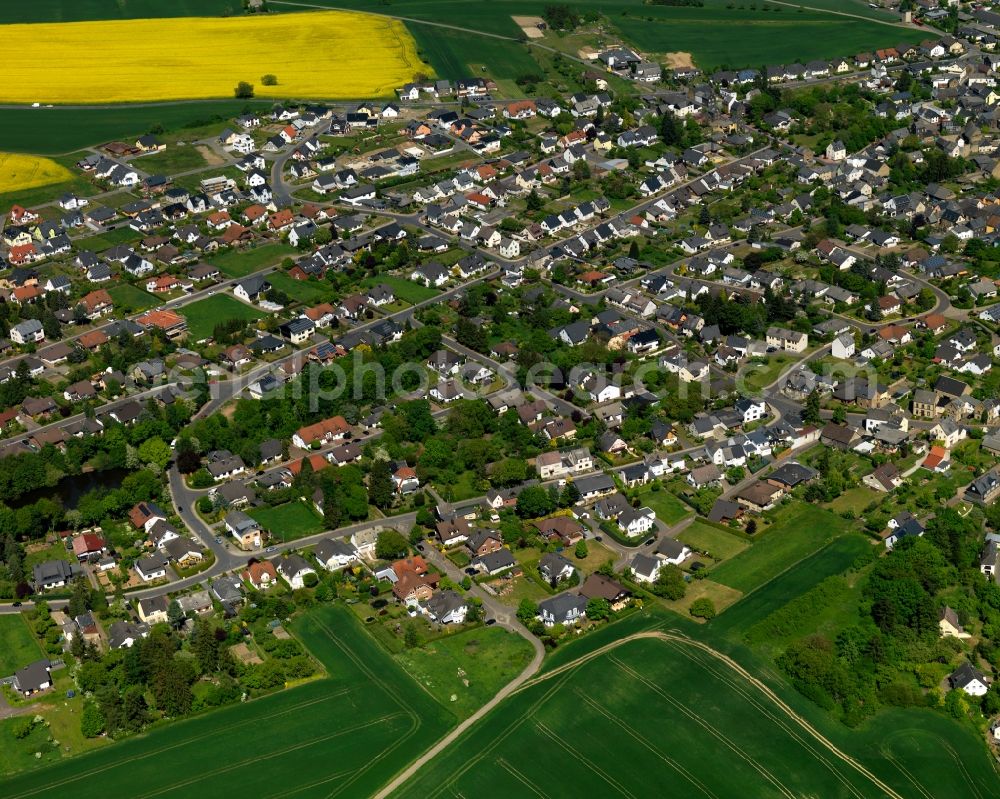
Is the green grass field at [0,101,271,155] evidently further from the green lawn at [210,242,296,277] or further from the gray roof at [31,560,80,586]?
the gray roof at [31,560,80,586]

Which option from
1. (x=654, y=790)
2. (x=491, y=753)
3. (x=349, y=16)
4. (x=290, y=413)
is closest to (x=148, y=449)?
(x=290, y=413)

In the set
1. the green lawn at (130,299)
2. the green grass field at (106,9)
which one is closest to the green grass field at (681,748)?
the green lawn at (130,299)

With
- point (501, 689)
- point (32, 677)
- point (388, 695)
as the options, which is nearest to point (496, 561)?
point (501, 689)

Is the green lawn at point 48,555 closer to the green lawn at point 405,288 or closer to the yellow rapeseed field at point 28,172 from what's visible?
the green lawn at point 405,288

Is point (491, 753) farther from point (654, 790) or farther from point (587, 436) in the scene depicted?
point (587, 436)

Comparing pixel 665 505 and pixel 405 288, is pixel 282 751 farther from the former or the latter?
pixel 405 288

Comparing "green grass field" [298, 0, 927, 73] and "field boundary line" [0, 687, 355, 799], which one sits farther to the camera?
"green grass field" [298, 0, 927, 73]

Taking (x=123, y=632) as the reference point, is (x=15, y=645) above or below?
below

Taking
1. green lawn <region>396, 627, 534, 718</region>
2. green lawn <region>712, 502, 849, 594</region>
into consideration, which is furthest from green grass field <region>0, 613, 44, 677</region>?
green lawn <region>712, 502, 849, 594</region>
